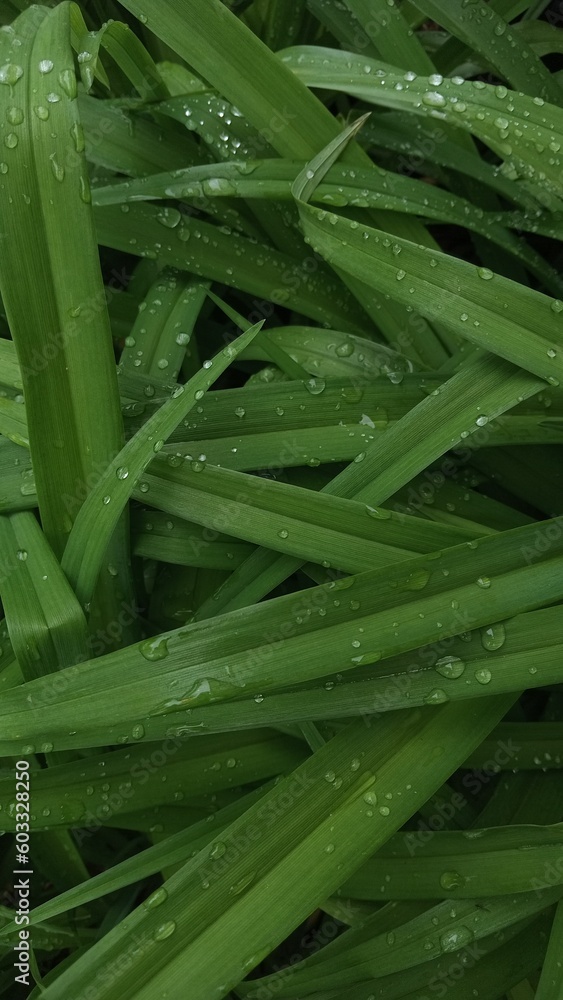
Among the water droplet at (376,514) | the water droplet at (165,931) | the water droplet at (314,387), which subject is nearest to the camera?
the water droplet at (165,931)

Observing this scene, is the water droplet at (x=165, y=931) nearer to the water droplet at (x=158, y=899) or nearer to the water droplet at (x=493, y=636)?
the water droplet at (x=158, y=899)

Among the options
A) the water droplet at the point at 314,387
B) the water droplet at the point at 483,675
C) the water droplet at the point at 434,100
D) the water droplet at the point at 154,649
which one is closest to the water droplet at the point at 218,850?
the water droplet at the point at 154,649

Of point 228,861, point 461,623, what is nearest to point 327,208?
point 461,623

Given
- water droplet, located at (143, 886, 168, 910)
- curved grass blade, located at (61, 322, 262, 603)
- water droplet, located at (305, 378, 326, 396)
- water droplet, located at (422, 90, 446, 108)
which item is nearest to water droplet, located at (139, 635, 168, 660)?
curved grass blade, located at (61, 322, 262, 603)

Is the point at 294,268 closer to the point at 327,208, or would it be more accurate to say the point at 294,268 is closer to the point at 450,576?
the point at 327,208

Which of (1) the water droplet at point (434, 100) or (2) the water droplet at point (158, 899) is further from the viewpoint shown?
(1) the water droplet at point (434, 100)
